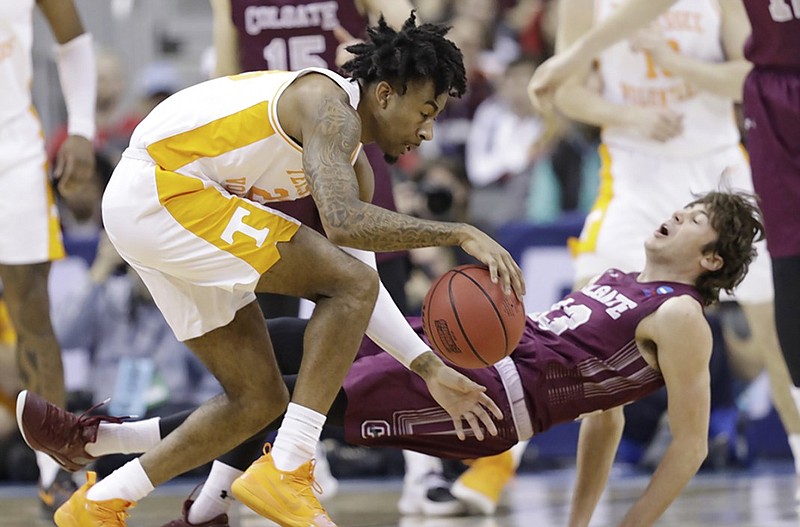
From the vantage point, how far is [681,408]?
4.07 m

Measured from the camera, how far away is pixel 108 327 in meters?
7.59

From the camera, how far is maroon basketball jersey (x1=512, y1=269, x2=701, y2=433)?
4281 millimetres

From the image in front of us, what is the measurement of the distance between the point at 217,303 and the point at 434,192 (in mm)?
3654

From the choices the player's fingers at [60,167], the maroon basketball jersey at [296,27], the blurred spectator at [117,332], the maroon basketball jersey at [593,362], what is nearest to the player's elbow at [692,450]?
the maroon basketball jersey at [593,362]

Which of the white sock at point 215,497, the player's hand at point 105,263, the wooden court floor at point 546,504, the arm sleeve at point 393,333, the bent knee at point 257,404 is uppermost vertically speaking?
the arm sleeve at point 393,333

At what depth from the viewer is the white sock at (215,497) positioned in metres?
4.54

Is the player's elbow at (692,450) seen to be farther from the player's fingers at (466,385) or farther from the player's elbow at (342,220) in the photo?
the player's elbow at (342,220)

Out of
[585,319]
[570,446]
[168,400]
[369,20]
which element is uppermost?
[369,20]

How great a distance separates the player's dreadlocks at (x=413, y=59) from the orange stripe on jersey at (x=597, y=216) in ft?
6.74

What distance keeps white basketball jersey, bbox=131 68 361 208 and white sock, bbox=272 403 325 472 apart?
2.35 feet

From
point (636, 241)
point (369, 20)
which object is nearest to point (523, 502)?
point (636, 241)

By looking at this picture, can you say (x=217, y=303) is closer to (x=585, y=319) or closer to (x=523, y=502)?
(x=585, y=319)

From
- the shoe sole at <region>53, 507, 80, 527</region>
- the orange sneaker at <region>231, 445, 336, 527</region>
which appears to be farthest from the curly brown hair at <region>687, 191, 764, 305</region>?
the shoe sole at <region>53, 507, 80, 527</region>

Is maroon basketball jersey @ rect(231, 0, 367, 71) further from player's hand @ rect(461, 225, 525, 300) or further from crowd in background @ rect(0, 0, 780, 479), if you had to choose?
player's hand @ rect(461, 225, 525, 300)
